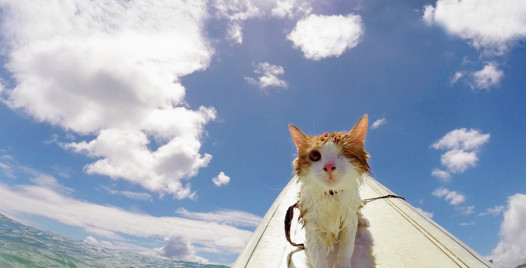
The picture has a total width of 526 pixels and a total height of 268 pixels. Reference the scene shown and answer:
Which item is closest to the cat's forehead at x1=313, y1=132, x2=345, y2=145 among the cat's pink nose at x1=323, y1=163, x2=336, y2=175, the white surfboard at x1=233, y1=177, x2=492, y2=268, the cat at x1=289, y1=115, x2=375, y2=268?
the cat at x1=289, y1=115, x2=375, y2=268

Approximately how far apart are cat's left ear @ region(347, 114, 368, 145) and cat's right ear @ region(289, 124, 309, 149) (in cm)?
34

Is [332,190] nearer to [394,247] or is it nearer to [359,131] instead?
[359,131]

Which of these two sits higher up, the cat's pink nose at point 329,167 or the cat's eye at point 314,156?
the cat's eye at point 314,156

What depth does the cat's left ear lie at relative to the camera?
6.20ft

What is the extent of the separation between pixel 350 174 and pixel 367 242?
0.95 metres

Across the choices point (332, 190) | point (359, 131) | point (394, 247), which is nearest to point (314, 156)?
point (332, 190)

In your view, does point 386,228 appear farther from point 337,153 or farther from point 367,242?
point 337,153

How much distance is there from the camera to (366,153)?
194 centimetres

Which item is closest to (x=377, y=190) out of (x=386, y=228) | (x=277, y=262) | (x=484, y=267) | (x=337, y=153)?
(x=386, y=228)

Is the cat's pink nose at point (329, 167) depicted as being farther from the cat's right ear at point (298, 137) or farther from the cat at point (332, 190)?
the cat's right ear at point (298, 137)

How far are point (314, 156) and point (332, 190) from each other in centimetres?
27

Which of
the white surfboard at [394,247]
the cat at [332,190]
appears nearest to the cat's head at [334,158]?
the cat at [332,190]

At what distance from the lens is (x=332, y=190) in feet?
6.04

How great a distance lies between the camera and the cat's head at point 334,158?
5.75ft
